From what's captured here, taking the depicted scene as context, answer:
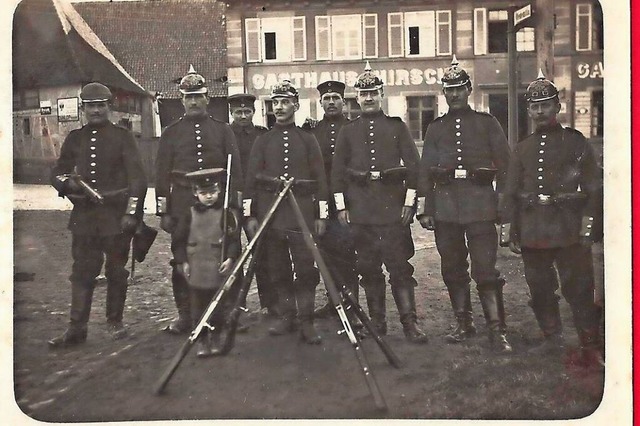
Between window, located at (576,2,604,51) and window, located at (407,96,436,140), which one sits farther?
window, located at (407,96,436,140)

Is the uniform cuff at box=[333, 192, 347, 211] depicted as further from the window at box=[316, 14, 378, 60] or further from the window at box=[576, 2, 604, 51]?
the window at box=[576, 2, 604, 51]

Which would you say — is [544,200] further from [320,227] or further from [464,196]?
[320,227]

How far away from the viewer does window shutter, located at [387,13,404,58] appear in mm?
2584

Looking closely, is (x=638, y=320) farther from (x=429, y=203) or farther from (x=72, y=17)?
(x=72, y=17)

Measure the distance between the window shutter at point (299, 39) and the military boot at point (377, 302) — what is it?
0.94 meters

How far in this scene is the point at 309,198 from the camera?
8.58 ft

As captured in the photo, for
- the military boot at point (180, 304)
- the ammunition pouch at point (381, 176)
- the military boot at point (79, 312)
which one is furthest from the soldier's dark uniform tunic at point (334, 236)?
the military boot at point (79, 312)

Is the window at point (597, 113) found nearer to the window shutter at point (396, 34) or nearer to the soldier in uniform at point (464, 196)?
the soldier in uniform at point (464, 196)

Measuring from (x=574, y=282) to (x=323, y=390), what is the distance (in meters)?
1.03

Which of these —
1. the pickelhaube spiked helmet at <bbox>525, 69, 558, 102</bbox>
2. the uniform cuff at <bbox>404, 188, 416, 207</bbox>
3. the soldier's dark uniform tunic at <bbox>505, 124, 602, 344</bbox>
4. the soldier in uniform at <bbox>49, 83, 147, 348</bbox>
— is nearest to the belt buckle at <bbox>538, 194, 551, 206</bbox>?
the soldier's dark uniform tunic at <bbox>505, 124, 602, 344</bbox>

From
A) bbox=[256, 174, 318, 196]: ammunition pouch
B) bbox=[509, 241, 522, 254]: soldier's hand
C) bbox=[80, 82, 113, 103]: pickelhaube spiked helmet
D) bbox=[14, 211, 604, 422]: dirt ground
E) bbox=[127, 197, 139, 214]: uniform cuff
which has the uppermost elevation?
bbox=[80, 82, 113, 103]: pickelhaube spiked helmet

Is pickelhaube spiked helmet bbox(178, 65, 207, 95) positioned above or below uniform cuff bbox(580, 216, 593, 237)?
above

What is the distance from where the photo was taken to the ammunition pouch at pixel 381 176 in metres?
2.63

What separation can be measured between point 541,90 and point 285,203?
3.45ft
